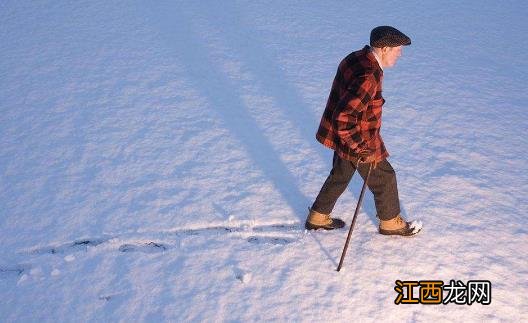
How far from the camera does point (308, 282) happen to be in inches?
110

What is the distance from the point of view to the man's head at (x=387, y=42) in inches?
87.7

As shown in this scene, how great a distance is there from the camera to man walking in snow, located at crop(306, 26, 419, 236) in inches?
88.3

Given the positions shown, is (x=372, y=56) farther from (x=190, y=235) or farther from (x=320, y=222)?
(x=190, y=235)

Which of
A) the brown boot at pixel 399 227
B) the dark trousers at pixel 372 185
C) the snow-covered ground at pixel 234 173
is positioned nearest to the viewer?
the dark trousers at pixel 372 185

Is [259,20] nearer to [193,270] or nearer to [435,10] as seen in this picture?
[435,10]

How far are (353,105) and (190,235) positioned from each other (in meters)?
1.62

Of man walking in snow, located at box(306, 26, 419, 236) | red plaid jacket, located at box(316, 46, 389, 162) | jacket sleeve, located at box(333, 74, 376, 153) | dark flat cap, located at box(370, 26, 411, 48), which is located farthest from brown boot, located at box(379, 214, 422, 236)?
dark flat cap, located at box(370, 26, 411, 48)

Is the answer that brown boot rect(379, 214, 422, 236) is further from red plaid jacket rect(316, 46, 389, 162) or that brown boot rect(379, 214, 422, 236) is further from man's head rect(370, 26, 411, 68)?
man's head rect(370, 26, 411, 68)

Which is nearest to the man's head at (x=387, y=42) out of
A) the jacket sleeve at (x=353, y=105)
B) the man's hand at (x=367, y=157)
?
the jacket sleeve at (x=353, y=105)

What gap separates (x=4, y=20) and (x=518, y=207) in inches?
291

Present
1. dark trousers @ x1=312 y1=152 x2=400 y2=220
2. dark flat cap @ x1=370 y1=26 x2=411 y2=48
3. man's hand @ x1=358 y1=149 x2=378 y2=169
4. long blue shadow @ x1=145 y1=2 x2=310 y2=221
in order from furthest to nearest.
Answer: long blue shadow @ x1=145 y1=2 x2=310 y2=221 < dark trousers @ x1=312 y1=152 x2=400 y2=220 < man's hand @ x1=358 y1=149 x2=378 y2=169 < dark flat cap @ x1=370 y1=26 x2=411 y2=48

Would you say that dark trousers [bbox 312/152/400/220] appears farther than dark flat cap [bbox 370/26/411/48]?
Yes

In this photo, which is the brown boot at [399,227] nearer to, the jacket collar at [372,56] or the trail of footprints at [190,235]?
the trail of footprints at [190,235]

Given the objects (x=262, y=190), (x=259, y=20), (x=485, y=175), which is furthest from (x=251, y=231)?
(x=259, y=20)
